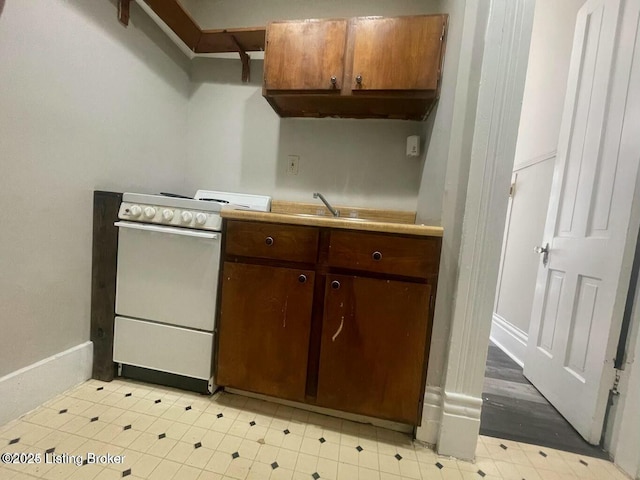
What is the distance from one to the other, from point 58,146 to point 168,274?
686 millimetres

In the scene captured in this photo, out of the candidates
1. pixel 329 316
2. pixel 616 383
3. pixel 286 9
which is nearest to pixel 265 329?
pixel 329 316

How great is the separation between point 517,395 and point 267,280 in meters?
1.60

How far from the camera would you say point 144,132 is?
1.58 meters

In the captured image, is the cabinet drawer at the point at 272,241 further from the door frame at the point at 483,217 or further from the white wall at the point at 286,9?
the white wall at the point at 286,9

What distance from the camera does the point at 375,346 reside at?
3.64ft

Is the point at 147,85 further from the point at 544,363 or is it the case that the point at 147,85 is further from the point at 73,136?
the point at 544,363

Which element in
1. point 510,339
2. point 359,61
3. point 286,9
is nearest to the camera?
point 359,61

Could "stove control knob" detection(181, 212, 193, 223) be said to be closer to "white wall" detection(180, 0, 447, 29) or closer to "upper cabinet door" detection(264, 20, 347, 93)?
"upper cabinet door" detection(264, 20, 347, 93)

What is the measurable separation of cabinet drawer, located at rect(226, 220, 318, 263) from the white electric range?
87mm

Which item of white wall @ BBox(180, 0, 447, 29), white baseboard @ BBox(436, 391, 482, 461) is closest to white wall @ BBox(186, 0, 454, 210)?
white wall @ BBox(180, 0, 447, 29)

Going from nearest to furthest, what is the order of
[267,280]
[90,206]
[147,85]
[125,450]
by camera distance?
[125,450], [267,280], [90,206], [147,85]

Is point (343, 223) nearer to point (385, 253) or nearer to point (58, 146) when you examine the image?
point (385, 253)

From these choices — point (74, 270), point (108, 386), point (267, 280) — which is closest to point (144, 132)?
point (74, 270)

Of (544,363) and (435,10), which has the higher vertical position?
(435,10)
